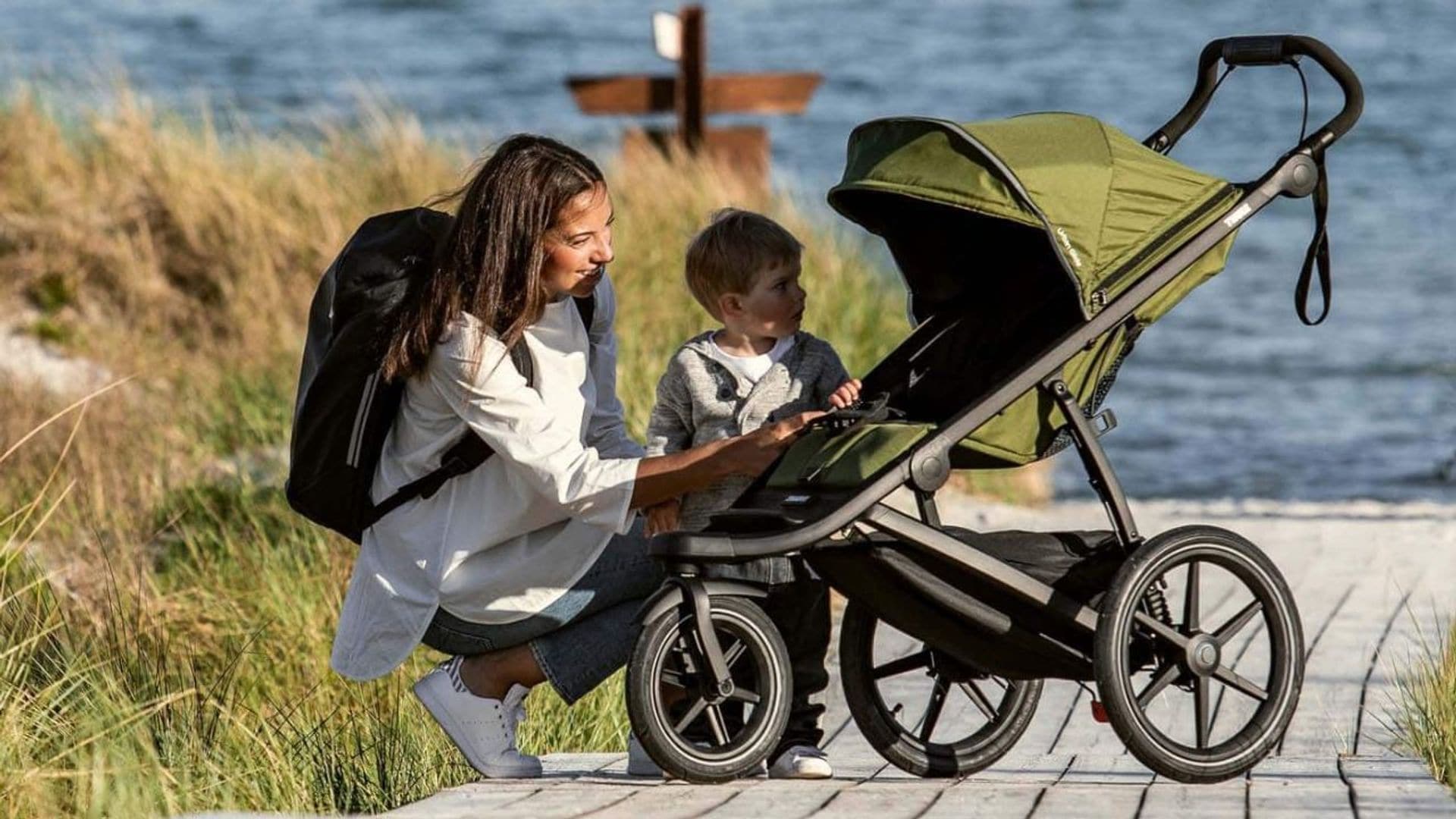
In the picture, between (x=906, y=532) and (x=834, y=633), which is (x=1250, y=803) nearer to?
(x=906, y=532)

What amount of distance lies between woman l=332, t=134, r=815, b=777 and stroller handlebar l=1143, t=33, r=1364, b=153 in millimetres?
1120

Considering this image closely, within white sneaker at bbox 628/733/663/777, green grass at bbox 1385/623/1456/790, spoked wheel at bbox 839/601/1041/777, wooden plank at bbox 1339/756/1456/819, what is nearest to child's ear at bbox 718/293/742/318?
spoked wheel at bbox 839/601/1041/777

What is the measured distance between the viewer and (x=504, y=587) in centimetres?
455

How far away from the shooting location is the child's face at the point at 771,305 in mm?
4730

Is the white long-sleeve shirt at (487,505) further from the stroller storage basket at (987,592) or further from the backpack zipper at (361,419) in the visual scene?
the stroller storage basket at (987,592)

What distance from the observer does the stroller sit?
14.0 feet

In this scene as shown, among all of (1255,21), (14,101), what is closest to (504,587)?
(14,101)

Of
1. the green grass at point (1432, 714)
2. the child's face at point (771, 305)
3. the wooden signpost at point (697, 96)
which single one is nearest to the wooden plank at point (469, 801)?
the child's face at point (771, 305)

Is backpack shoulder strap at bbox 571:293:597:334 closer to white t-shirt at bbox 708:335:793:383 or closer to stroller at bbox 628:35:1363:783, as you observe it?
white t-shirt at bbox 708:335:793:383

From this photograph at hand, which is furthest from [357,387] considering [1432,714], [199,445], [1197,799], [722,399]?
[199,445]

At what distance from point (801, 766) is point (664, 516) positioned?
0.58 metres

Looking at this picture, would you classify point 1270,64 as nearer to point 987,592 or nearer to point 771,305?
point 771,305

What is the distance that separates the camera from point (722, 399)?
477cm

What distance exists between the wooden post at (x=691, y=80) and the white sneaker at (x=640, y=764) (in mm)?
8113
